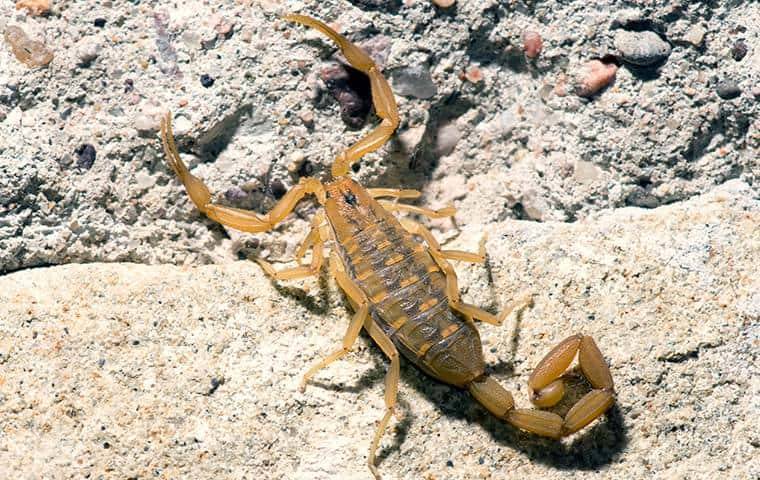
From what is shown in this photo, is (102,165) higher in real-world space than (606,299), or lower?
higher

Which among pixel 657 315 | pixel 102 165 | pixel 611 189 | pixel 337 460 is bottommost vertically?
pixel 337 460

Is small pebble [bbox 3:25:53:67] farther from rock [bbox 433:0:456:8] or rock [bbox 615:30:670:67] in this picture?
A: rock [bbox 615:30:670:67]

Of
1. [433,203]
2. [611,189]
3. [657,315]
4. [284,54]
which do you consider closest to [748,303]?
[657,315]

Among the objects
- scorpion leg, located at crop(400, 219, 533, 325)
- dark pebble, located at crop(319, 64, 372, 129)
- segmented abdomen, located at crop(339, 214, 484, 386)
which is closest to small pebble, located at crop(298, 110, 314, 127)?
dark pebble, located at crop(319, 64, 372, 129)

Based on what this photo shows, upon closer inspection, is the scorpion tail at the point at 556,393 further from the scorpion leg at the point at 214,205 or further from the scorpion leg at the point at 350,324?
the scorpion leg at the point at 214,205

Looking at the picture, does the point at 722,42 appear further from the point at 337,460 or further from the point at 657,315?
the point at 337,460

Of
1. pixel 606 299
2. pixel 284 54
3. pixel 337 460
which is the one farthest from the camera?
pixel 284 54

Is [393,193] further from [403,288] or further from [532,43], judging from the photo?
[532,43]

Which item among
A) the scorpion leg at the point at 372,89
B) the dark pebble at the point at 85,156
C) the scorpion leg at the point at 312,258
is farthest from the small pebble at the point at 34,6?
the scorpion leg at the point at 312,258
